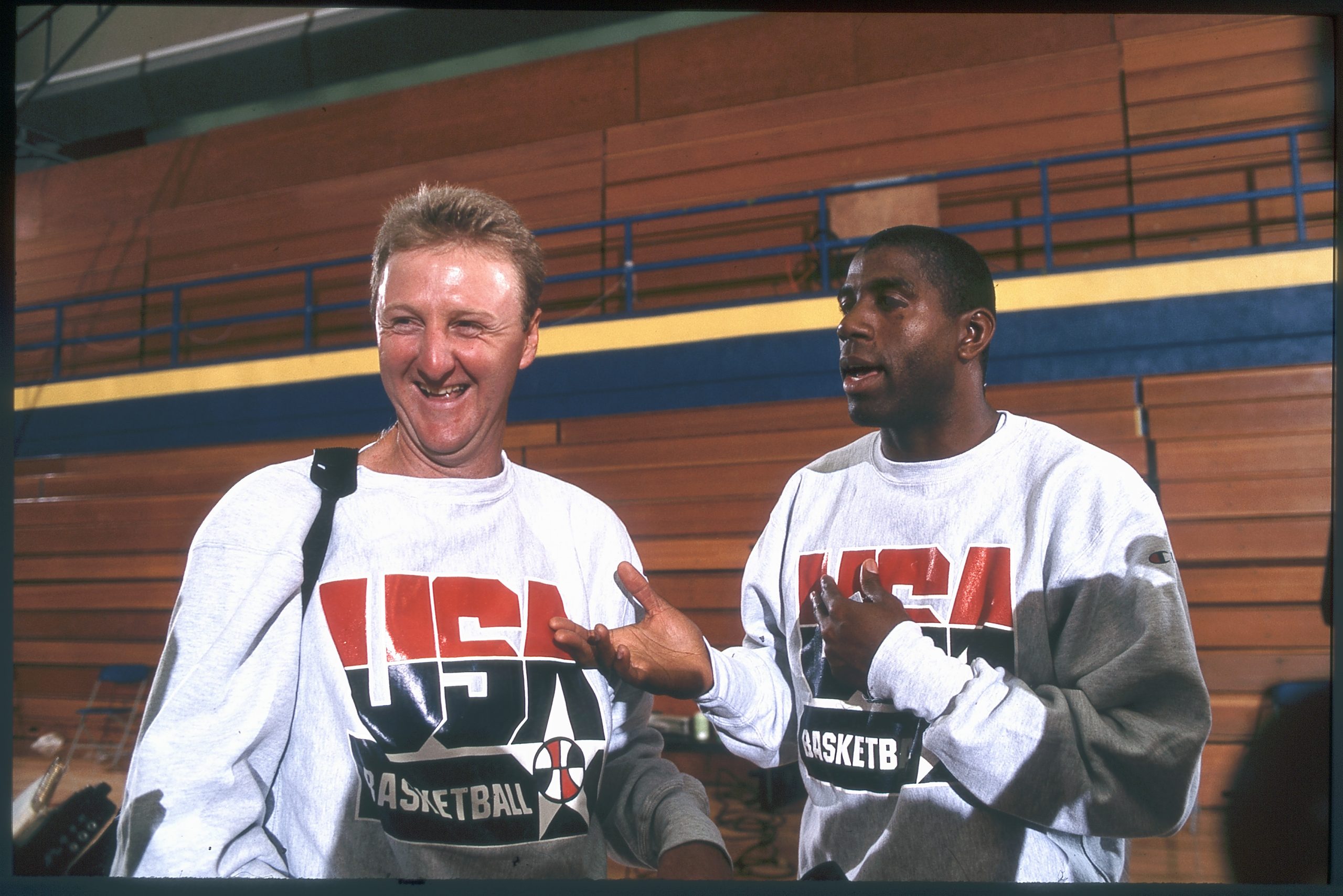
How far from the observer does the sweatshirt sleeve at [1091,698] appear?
1.66 meters

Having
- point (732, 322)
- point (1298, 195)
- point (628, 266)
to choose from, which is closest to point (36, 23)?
point (628, 266)

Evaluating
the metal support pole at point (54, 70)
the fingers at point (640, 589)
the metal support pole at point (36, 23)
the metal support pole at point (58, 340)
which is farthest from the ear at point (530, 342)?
the metal support pole at point (36, 23)

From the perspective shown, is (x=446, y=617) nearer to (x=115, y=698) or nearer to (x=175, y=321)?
(x=115, y=698)

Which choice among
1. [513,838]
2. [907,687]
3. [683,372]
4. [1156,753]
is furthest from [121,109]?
[1156,753]

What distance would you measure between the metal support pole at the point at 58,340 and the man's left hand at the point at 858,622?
7.46 ft

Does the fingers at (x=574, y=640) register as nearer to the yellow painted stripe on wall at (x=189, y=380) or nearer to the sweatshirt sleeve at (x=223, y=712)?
the sweatshirt sleeve at (x=223, y=712)

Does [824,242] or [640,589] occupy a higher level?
[824,242]

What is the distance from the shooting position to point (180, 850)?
5.52 ft

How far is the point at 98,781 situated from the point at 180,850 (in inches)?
20.7

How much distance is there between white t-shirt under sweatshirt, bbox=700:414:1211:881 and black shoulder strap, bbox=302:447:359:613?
0.94m

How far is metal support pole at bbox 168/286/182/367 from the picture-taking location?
2367mm

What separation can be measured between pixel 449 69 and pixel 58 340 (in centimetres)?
138

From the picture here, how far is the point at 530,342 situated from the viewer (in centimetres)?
199

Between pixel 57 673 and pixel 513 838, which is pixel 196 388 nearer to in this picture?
pixel 57 673
